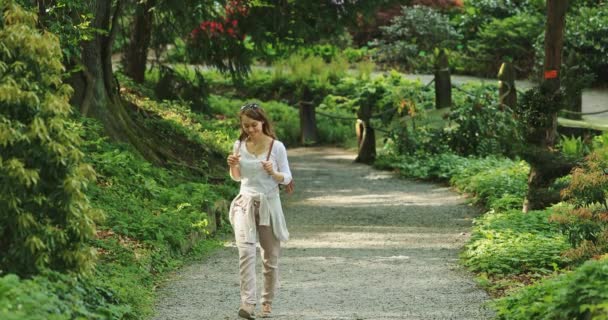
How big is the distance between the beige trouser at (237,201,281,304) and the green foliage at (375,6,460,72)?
22068mm

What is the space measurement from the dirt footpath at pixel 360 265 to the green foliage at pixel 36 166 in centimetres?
162

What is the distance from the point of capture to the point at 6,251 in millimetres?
6402

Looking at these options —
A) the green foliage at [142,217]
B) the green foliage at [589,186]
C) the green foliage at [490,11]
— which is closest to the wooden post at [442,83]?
the green foliage at [142,217]

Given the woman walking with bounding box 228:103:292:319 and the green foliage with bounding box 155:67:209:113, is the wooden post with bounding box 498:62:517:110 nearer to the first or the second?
the green foliage with bounding box 155:67:209:113

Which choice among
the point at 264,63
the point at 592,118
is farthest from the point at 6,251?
the point at 264,63

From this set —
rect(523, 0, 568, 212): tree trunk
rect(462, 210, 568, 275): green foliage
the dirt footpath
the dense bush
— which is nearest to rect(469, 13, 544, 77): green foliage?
the dense bush

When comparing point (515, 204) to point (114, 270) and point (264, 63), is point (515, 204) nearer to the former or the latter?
point (114, 270)

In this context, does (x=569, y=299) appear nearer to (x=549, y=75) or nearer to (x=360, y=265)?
(x=360, y=265)

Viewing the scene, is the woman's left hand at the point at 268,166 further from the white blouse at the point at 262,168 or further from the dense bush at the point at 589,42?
the dense bush at the point at 589,42

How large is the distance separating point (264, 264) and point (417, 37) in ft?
76.0

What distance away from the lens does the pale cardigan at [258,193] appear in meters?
7.74

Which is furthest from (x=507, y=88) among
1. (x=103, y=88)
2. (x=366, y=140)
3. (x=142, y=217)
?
(x=142, y=217)

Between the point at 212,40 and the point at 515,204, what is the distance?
7.77m

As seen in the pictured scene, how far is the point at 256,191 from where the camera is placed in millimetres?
7781
